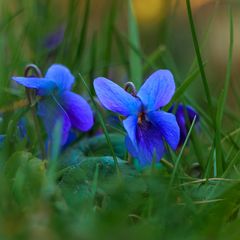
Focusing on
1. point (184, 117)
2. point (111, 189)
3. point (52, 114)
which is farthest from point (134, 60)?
point (111, 189)

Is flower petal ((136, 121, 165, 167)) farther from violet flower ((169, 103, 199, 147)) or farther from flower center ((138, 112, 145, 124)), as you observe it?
violet flower ((169, 103, 199, 147))

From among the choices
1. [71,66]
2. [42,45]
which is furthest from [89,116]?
[42,45]

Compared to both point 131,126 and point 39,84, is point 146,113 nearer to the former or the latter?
point 131,126

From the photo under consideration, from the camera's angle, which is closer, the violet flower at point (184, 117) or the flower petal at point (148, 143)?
the flower petal at point (148, 143)

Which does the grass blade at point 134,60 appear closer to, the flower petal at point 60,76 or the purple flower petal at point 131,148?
the flower petal at point 60,76

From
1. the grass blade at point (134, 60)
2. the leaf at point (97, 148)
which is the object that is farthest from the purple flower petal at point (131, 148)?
the grass blade at point (134, 60)

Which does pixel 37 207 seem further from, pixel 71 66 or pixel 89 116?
pixel 71 66

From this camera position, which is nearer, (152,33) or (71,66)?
(71,66)
